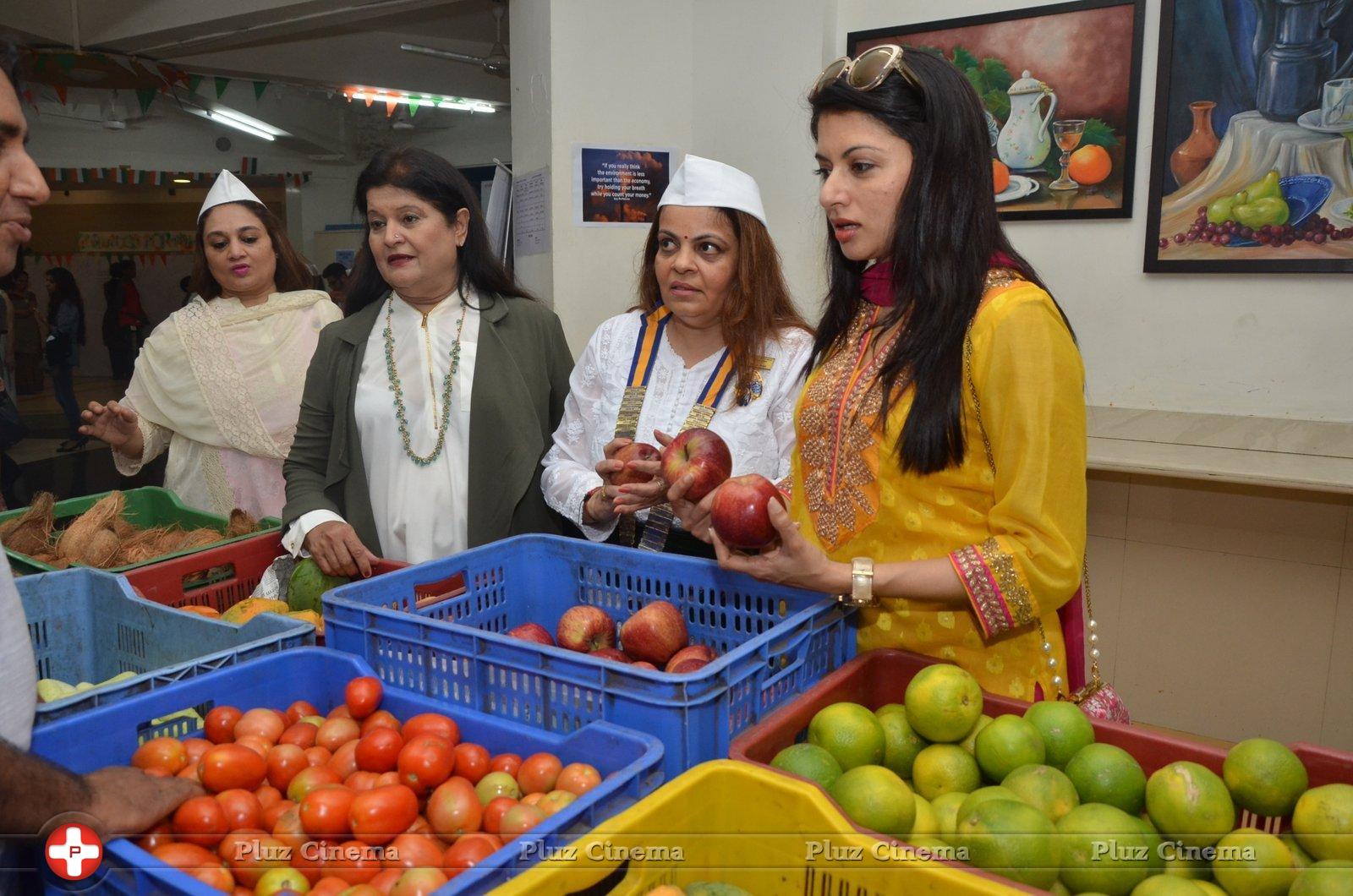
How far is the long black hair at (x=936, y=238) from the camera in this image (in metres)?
1.49

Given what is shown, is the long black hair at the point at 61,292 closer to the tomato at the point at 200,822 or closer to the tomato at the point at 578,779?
the tomato at the point at 200,822

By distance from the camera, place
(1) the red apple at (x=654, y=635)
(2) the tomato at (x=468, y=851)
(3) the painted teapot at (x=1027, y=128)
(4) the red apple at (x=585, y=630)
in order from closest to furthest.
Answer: (2) the tomato at (x=468, y=851) → (1) the red apple at (x=654, y=635) → (4) the red apple at (x=585, y=630) → (3) the painted teapot at (x=1027, y=128)

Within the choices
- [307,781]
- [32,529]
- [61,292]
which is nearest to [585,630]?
[307,781]

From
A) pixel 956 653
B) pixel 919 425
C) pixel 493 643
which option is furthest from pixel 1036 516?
pixel 493 643

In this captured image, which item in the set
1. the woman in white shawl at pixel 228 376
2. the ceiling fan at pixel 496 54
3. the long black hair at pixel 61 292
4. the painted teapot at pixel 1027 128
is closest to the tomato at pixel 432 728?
the woman in white shawl at pixel 228 376

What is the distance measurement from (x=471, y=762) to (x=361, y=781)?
14 cm

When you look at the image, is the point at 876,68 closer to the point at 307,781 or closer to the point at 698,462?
the point at 698,462

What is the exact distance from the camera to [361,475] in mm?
2512

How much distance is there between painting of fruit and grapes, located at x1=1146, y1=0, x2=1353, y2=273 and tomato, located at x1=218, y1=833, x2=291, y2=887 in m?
3.41

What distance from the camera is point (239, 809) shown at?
3.92ft

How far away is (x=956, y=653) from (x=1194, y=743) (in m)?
0.43

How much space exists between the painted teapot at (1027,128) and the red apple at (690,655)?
2.89m

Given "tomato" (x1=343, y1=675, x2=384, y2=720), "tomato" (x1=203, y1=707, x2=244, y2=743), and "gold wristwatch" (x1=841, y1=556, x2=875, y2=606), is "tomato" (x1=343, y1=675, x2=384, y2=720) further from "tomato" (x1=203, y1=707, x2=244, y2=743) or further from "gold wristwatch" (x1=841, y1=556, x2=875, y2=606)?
"gold wristwatch" (x1=841, y1=556, x2=875, y2=606)

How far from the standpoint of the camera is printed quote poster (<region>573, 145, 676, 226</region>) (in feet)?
13.5
